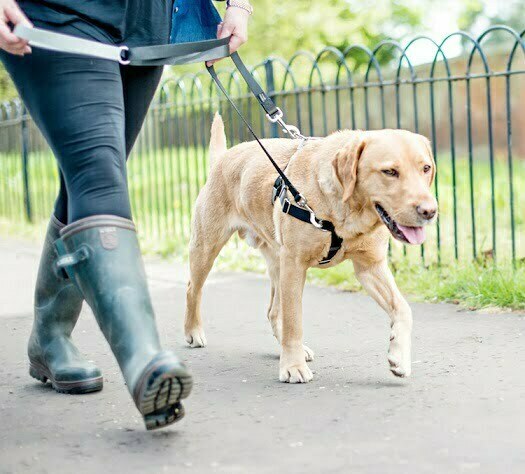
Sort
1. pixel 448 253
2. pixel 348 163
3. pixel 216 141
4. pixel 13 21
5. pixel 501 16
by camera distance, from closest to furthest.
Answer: pixel 13 21 < pixel 348 163 < pixel 216 141 < pixel 448 253 < pixel 501 16

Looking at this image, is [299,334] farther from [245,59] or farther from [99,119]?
[245,59]

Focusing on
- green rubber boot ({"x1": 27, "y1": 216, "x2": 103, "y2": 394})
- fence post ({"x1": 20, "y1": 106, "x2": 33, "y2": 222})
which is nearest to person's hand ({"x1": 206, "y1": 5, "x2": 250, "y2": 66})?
green rubber boot ({"x1": 27, "y1": 216, "x2": 103, "y2": 394})

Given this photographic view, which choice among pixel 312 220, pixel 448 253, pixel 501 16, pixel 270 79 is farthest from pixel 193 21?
pixel 501 16

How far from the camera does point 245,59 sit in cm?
2253

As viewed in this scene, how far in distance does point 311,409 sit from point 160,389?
758mm

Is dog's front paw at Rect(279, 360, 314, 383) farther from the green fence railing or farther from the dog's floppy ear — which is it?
the green fence railing

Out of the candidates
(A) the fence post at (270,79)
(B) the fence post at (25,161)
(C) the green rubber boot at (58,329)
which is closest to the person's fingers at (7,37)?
(C) the green rubber boot at (58,329)

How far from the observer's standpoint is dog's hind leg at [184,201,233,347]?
14.8 ft

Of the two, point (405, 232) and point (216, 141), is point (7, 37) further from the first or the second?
point (216, 141)

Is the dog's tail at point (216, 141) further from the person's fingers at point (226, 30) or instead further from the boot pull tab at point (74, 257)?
the boot pull tab at point (74, 257)

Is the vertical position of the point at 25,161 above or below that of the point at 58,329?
above

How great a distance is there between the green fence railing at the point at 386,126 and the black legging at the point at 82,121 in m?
3.38

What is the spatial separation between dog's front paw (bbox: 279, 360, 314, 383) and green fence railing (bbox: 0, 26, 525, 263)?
2.55 metres

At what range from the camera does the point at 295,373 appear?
3662 mm
